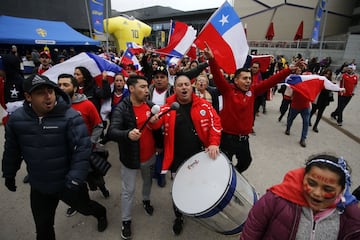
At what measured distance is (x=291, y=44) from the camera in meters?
24.3

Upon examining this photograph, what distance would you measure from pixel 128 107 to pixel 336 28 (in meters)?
41.6

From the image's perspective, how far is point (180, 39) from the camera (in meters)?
5.44

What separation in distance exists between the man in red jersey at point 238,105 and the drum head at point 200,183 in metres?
1.05

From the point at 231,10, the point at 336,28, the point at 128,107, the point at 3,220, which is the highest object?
the point at 336,28

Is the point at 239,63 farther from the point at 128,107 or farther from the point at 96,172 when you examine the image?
the point at 96,172

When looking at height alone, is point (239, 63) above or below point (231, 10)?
below

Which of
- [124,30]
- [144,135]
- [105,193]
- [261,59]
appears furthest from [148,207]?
[124,30]

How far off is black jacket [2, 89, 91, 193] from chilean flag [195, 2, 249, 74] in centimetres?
240

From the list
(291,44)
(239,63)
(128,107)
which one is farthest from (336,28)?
(128,107)

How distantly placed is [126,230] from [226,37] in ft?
10.1

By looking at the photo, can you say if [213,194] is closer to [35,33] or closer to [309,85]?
[309,85]

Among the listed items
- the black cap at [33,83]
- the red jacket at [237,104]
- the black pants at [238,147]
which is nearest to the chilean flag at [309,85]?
the red jacket at [237,104]

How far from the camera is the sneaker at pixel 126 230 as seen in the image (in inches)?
98.9

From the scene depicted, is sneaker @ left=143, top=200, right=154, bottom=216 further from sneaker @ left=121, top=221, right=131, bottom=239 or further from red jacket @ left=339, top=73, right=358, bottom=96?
red jacket @ left=339, top=73, right=358, bottom=96
